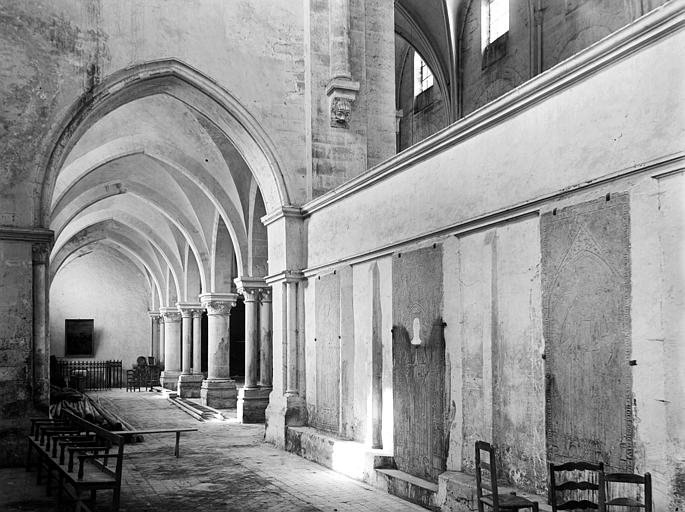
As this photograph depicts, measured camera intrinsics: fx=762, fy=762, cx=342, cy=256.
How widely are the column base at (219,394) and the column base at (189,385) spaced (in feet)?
12.4

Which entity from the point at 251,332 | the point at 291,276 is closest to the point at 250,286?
the point at 251,332

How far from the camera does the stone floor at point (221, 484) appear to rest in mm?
7895

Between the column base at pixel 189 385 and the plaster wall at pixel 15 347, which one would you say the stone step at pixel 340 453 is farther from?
the column base at pixel 189 385

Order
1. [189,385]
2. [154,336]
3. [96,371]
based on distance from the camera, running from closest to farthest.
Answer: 1. [189,385]
2. [96,371]
3. [154,336]

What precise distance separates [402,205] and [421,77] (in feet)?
40.6

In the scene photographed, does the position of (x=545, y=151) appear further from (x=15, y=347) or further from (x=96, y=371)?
(x=96, y=371)

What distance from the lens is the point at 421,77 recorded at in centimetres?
2028

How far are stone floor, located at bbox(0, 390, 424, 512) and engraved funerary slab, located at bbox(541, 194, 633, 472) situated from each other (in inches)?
95.9

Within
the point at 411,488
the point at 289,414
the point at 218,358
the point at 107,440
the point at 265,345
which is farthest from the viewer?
the point at 218,358

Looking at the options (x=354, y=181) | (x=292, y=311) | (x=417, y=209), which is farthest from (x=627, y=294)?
(x=292, y=311)

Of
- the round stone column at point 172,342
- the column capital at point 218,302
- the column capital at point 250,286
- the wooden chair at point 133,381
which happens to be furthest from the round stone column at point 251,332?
the wooden chair at point 133,381

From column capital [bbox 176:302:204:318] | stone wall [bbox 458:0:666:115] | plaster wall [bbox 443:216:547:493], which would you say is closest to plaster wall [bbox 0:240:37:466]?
plaster wall [bbox 443:216:547:493]

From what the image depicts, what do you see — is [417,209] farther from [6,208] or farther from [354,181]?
[6,208]

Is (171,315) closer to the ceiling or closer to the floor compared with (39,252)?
closer to the floor
